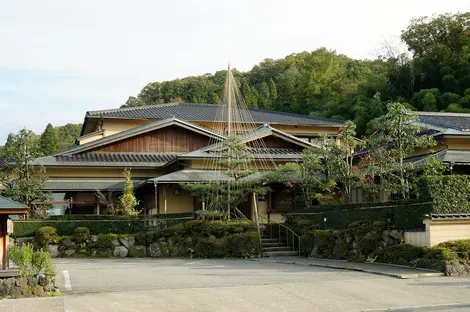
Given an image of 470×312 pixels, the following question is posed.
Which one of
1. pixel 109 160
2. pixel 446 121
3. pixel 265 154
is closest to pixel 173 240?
pixel 265 154

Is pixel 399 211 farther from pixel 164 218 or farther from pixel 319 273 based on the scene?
pixel 164 218

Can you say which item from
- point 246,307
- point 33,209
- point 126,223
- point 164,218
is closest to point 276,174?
point 164,218

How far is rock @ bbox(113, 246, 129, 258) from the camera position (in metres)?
22.4

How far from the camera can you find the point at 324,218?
21.3 m

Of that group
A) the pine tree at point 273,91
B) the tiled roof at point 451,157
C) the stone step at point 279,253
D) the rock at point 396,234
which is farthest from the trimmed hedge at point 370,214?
the pine tree at point 273,91

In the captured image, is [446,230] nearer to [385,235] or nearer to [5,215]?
[385,235]

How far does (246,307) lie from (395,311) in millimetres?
2803

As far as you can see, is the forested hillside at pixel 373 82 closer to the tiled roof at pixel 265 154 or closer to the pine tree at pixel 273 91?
the pine tree at pixel 273 91

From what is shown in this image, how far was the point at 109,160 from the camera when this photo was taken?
30062 mm

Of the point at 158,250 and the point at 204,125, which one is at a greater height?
the point at 204,125

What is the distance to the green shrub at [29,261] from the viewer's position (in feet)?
40.6

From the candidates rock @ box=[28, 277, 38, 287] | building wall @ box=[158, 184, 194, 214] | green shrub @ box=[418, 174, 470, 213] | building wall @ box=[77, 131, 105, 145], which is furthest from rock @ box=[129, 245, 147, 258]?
building wall @ box=[77, 131, 105, 145]

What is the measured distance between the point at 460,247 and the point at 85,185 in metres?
19.0

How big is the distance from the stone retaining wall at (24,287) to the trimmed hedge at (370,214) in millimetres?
9810
